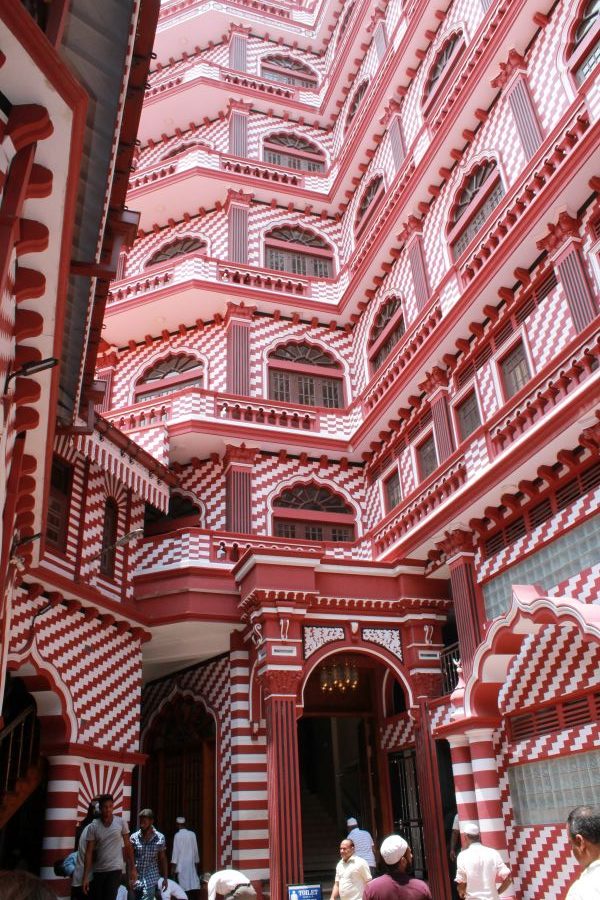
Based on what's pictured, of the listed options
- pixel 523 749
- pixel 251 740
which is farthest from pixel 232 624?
pixel 523 749

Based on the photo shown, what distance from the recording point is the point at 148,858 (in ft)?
33.2

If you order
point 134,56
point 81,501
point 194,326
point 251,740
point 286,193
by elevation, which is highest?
point 286,193

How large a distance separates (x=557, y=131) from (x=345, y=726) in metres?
14.5

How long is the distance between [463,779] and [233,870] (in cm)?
719

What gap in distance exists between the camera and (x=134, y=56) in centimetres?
752

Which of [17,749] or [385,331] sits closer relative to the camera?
[17,749]

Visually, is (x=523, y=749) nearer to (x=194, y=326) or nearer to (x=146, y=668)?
(x=146, y=668)

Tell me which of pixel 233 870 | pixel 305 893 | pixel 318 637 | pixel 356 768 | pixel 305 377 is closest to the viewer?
pixel 233 870

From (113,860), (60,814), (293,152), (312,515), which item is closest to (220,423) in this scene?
(312,515)

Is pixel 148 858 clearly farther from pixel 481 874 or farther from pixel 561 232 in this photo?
pixel 561 232

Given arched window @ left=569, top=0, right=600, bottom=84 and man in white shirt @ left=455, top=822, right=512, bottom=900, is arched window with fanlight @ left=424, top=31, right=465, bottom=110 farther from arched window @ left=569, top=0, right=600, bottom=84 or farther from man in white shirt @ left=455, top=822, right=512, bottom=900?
man in white shirt @ left=455, top=822, right=512, bottom=900

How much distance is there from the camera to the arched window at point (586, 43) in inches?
487

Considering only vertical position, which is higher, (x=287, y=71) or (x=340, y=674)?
(x=287, y=71)

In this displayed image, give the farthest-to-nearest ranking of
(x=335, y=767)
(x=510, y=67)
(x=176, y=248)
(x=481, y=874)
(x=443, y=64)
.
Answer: (x=176, y=248) < (x=335, y=767) < (x=443, y=64) < (x=510, y=67) < (x=481, y=874)
